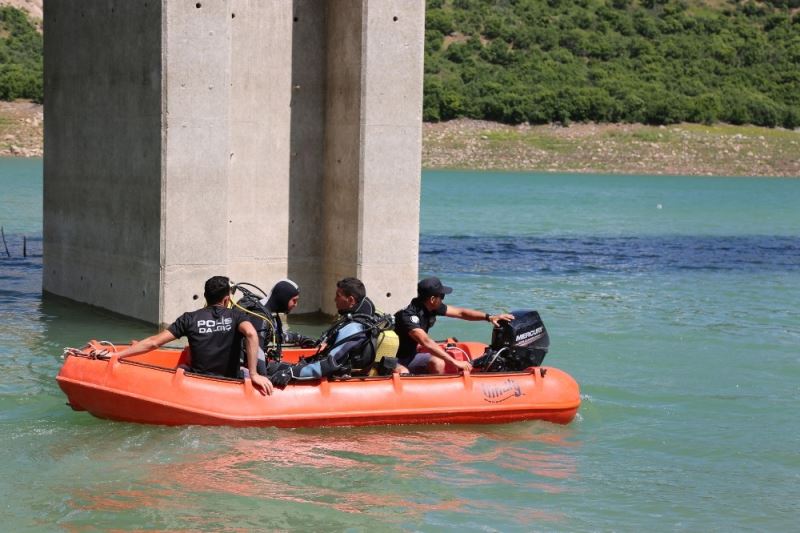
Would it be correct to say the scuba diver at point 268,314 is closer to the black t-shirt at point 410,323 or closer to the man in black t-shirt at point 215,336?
the man in black t-shirt at point 215,336

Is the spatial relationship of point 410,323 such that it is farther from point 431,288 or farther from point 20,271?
point 20,271

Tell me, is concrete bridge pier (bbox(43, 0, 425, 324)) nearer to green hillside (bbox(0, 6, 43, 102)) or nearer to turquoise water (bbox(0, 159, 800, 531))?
turquoise water (bbox(0, 159, 800, 531))

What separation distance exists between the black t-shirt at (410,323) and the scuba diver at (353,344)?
0.93ft

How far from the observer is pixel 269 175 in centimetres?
1633

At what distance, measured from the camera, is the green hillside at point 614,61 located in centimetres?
7931

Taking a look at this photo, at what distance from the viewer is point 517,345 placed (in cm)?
1191

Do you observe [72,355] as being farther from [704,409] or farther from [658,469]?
[704,409]

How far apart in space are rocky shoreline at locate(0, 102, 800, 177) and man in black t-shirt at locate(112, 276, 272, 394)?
215 ft

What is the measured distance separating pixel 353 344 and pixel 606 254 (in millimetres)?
18880

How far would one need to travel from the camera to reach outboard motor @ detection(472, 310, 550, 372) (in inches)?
468

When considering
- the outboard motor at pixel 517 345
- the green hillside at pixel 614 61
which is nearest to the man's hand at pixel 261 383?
the outboard motor at pixel 517 345

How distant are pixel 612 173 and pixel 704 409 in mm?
64710

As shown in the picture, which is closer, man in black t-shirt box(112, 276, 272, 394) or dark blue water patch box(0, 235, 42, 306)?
man in black t-shirt box(112, 276, 272, 394)

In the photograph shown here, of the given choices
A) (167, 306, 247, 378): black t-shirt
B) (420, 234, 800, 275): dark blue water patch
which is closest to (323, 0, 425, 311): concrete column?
(167, 306, 247, 378): black t-shirt
